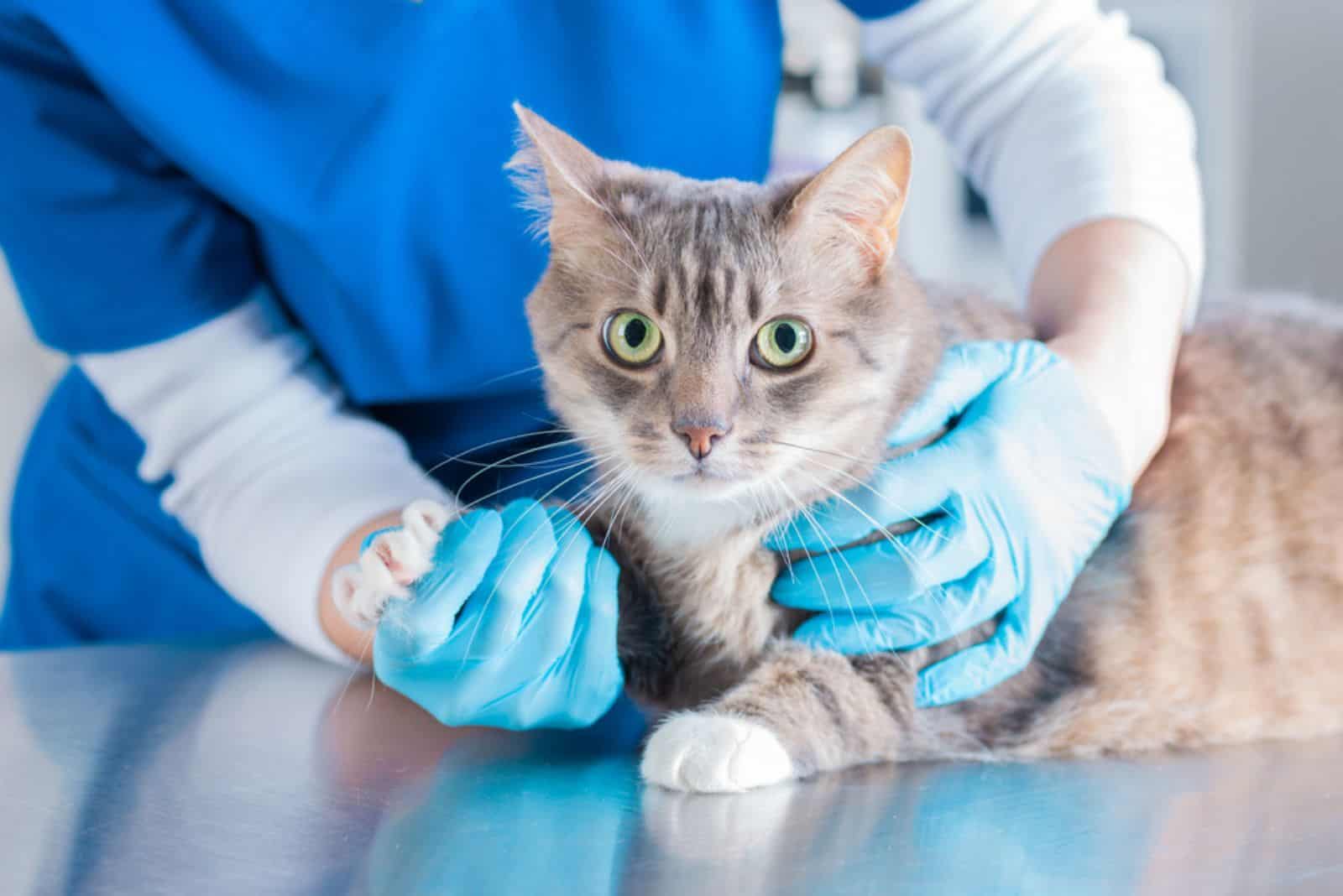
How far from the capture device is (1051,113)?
1.54 meters

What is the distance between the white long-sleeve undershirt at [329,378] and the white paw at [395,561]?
13.2 inches

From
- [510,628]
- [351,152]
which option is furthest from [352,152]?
[510,628]

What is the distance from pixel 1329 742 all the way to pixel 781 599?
624 millimetres

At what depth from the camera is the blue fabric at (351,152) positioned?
144 centimetres

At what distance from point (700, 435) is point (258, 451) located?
0.78 m

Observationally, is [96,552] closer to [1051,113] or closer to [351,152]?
[351,152]

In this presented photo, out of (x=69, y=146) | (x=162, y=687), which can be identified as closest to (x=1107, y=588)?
(x=162, y=687)

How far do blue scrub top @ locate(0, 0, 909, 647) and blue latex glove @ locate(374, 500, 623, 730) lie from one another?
1.49 ft

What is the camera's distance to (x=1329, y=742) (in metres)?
1.22

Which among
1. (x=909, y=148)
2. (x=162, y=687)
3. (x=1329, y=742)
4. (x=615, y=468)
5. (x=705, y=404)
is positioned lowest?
(x=162, y=687)

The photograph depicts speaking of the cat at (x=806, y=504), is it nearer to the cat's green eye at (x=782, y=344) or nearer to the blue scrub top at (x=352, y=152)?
the cat's green eye at (x=782, y=344)

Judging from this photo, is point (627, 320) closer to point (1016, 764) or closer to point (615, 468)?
point (615, 468)

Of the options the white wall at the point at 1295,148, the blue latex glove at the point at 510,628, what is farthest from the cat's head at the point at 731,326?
the white wall at the point at 1295,148

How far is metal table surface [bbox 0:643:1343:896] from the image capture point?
807 millimetres
